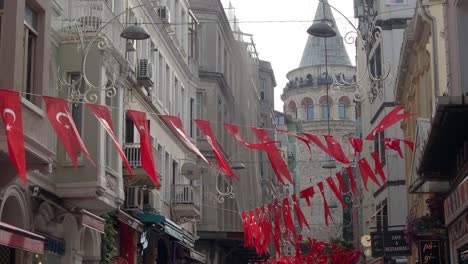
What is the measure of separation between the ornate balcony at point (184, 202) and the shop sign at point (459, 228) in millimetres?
15804

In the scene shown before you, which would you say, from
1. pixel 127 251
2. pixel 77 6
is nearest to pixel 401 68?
pixel 127 251

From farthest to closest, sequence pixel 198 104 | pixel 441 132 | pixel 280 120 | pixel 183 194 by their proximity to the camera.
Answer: pixel 280 120 → pixel 198 104 → pixel 183 194 → pixel 441 132

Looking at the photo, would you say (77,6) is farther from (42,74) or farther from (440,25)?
(440,25)

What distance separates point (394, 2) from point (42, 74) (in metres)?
23.1

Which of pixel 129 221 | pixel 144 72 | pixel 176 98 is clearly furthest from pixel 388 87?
pixel 129 221

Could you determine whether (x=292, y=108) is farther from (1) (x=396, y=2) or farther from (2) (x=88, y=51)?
(2) (x=88, y=51)

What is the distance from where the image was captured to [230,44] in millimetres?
53969

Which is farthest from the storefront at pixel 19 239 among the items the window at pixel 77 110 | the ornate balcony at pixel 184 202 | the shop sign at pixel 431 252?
the ornate balcony at pixel 184 202

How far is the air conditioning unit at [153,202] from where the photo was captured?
30.6m

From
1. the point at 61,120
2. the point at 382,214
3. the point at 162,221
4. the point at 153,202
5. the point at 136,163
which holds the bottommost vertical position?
the point at 61,120

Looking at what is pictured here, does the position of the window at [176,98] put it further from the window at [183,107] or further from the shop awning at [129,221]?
the shop awning at [129,221]

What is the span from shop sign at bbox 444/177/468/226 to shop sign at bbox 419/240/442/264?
5.07 meters

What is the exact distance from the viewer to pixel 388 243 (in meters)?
31.3

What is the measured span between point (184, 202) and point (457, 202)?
19540mm
